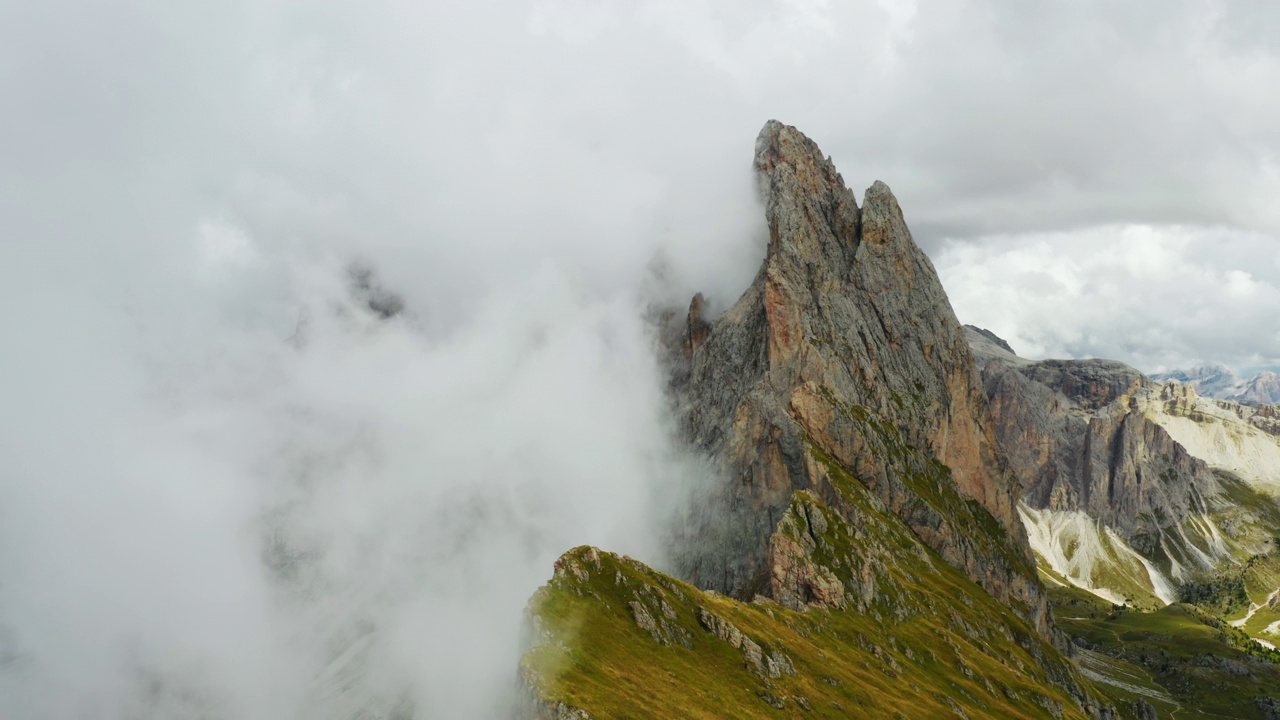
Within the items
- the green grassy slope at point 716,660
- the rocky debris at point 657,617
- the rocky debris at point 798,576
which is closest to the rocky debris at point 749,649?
the green grassy slope at point 716,660

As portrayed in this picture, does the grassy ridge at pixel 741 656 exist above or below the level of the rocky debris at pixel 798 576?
below

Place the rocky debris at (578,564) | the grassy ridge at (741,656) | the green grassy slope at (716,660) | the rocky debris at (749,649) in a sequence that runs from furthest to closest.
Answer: the rocky debris at (578,564)
the rocky debris at (749,649)
the grassy ridge at (741,656)
the green grassy slope at (716,660)

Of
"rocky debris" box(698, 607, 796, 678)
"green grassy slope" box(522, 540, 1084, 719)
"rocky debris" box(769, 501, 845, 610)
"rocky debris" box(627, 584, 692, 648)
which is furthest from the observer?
"rocky debris" box(769, 501, 845, 610)

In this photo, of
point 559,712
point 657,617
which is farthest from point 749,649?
point 559,712

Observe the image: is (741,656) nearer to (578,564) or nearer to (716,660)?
(716,660)

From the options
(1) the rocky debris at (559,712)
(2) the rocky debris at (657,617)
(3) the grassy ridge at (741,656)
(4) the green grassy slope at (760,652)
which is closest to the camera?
(1) the rocky debris at (559,712)

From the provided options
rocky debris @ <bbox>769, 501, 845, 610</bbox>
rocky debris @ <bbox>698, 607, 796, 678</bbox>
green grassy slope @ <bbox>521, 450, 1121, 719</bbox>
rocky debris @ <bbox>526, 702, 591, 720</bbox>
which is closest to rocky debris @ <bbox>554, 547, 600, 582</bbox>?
green grassy slope @ <bbox>521, 450, 1121, 719</bbox>

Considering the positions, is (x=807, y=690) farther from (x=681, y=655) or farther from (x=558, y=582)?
(x=558, y=582)

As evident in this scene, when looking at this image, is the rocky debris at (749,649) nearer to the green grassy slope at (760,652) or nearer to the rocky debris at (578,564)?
the green grassy slope at (760,652)

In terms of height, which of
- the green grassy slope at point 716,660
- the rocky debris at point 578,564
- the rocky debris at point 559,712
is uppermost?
the rocky debris at point 578,564

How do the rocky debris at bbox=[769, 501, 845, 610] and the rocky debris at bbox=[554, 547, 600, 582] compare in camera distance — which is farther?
the rocky debris at bbox=[769, 501, 845, 610]

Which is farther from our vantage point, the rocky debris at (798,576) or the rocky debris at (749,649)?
the rocky debris at (798,576)

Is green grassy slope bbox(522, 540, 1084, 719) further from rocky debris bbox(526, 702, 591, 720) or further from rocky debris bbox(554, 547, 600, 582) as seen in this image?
rocky debris bbox(526, 702, 591, 720)

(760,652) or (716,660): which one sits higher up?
(760,652)
